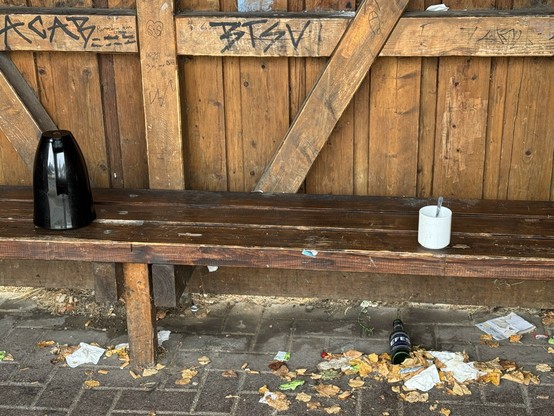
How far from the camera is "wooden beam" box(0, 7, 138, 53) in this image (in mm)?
4152

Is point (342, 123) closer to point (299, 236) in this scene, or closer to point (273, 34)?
point (273, 34)

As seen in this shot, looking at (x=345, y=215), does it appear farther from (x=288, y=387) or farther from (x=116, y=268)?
(x=116, y=268)

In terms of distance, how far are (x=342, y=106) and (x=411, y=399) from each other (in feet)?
5.06

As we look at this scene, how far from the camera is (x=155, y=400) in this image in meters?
3.73

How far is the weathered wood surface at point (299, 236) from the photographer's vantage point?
11.5ft

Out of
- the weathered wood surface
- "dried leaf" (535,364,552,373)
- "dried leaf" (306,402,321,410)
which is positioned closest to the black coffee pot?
the weathered wood surface

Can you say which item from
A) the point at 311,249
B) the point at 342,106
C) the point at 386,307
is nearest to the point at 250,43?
the point at 342,106

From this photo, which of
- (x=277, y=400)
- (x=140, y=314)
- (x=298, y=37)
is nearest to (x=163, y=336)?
(x=140, y=314)

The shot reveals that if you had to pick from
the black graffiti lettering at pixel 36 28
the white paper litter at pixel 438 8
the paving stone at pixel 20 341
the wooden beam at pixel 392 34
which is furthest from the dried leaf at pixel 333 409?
the black graffiti lettering at pixel 36 28

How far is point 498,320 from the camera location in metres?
4.34

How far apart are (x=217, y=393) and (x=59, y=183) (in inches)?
49.5

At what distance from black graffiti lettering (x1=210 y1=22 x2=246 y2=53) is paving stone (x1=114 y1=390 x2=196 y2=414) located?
1789mm

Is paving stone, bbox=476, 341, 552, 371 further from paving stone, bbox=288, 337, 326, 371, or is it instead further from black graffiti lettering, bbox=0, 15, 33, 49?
black graffiti lettering, bbox=0, 15, 33, 49

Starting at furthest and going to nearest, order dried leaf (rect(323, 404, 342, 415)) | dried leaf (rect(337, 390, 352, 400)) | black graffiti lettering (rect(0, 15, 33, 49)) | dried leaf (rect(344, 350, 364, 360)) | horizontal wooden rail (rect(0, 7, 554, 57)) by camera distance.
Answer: black graffiti lettering (rect(0, 15, 33, 49)) < dried leaf (rect(344, 350, 364, 360)) < horizontal wooden rail (rect(0, 7, 554, 57)) < dried leaf (rect(337, 390, 352, 400)) < dried leaf (rect(323, 404, 342, 415))
